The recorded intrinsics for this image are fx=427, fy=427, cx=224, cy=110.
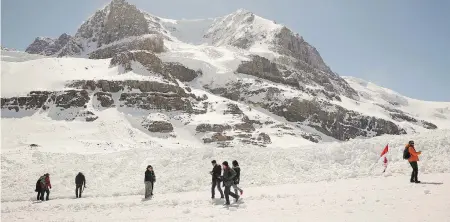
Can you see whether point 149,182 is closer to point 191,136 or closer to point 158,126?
point 158,126

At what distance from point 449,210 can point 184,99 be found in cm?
9047

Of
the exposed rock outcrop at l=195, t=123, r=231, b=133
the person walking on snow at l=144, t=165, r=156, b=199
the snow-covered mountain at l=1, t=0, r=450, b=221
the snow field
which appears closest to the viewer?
the snow-covered mountain at l=1, t=0, r=450, b=221

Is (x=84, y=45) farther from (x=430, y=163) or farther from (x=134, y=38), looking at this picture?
(x=430, y=163)

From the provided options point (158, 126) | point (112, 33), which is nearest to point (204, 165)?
point (158, 126)

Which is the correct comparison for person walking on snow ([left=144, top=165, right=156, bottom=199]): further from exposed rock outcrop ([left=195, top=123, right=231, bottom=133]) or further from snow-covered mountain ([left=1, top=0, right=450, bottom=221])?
exposed rock outcrop ([left=195, top=123, right=231, bottom=133])

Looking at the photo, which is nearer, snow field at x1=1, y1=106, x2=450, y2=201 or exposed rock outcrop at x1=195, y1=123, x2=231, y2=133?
snow field at x1=1, y1=106, x2=450, y2=201

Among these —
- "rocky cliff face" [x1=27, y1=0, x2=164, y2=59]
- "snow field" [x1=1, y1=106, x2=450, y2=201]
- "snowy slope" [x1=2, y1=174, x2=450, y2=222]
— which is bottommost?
"snowy slope" [x1=2, y1=174, x2=450, y2=222]

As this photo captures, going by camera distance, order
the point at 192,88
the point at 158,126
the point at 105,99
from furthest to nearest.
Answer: the point at 192,88 → the point at 105,99 → the point at 158,126

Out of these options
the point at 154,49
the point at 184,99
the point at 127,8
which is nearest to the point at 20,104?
the point at 184,99

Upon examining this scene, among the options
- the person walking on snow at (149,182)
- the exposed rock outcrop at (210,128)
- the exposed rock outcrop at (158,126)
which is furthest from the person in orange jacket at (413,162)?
the exposed rock outcrop at (210,128)

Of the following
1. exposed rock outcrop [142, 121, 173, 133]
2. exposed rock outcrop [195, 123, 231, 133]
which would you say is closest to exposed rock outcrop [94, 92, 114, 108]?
exposed rock outcrop [142, 121, 173, 133]

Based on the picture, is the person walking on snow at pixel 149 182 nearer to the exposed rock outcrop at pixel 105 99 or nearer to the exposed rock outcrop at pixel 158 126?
the exposed rock outcrop at pixel 158 126

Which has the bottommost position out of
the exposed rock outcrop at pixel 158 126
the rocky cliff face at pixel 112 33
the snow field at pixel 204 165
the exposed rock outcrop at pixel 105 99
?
the snow field at pixel 204 165

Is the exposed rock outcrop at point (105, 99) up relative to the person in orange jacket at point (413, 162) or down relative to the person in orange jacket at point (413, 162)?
up
